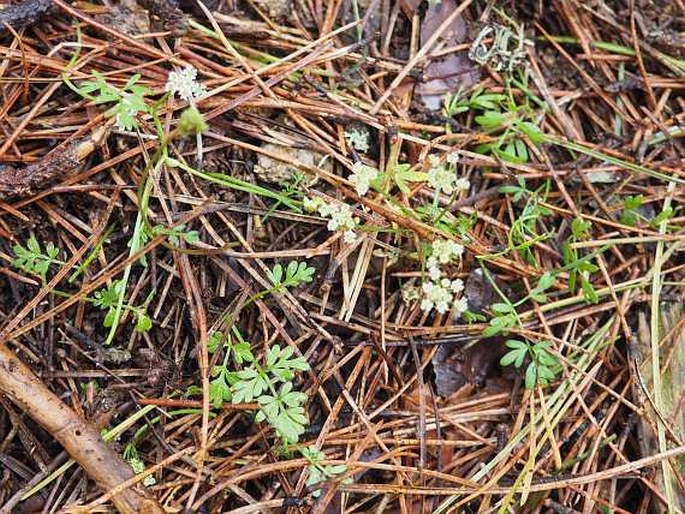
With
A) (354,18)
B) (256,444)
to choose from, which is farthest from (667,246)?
(256,444)

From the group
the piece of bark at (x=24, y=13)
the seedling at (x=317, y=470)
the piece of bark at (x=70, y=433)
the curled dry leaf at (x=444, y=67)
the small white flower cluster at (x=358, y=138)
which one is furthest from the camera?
the curled dry leaf at (x=444, y=67)

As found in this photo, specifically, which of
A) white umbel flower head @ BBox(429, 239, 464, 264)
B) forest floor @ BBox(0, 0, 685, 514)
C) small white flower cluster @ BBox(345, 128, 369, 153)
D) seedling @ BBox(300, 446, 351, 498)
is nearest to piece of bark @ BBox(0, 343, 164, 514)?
forest floor @ BBox(0, 0, 685, 514)

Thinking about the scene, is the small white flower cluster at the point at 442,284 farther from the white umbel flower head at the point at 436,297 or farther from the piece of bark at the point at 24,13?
the piece of bark at the point at 24,13

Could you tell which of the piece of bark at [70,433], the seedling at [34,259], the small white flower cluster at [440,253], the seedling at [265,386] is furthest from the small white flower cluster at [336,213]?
the piece of bark at [70,433]

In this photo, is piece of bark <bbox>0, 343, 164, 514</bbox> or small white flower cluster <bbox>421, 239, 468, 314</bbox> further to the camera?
small white flower cluster <bbox>421, 239, 468, 314</bbox>

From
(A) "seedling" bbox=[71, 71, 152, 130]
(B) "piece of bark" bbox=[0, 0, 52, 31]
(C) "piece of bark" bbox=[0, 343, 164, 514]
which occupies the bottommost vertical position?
(C) "piece of bark" bbox=[0, 343, 164, 514]

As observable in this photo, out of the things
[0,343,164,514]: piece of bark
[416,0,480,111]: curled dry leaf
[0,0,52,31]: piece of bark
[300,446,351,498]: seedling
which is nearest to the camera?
[0,343,164,514]: piece of bark

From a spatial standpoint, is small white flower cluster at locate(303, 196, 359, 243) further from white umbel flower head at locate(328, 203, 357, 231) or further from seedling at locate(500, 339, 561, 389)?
seedling at locate(500, 339, 561, 389)

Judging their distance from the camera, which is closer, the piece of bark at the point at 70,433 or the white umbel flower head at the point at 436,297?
the piece of bark at the point at 70,433
